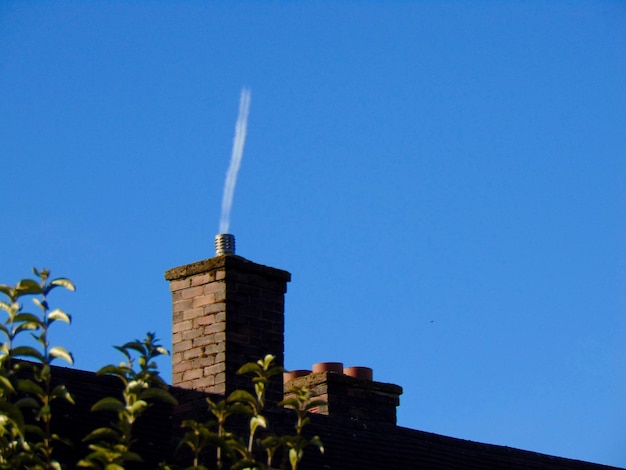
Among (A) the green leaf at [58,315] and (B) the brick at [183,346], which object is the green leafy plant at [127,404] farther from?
(B) the brick at [183,346]

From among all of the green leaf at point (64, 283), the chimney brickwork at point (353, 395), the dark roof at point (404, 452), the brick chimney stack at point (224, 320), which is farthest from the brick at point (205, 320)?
the green leaf at point (64, 283)

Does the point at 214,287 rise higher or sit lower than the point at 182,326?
higher

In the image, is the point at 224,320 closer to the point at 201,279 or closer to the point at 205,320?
the point at 205,320

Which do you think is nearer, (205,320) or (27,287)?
(27,287)

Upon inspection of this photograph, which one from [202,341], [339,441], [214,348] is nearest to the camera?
[214,348]

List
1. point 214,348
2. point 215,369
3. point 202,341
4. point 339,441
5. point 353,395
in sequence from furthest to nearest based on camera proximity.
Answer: point 353,395 < point 339,441 < point 202,341 < point 214,348 < point 215,369

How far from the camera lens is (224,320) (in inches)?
429

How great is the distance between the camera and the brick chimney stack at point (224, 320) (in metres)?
10.8

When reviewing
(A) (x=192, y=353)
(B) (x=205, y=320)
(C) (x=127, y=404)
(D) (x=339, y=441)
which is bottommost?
(C) (x=127, y=404)

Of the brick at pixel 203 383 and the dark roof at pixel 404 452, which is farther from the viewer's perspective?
the dark roof at pixel 404 452

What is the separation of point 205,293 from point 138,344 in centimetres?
443

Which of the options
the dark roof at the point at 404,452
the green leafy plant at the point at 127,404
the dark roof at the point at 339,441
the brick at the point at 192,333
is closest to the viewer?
the green leafy plant at the point at 127,404

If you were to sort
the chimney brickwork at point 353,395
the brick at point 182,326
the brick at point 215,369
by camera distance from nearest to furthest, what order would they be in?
the brick at point 215,369 → the brick at point 182,326 → the chimney brickwork at point 353,395

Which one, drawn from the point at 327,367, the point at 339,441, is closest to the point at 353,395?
the point at 327,367
